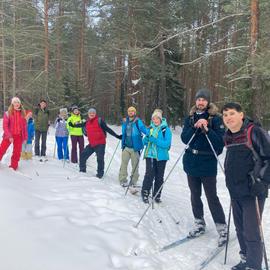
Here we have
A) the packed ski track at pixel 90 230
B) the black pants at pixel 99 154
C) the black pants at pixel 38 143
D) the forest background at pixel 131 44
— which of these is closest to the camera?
the packed ski track at pixel 90 230

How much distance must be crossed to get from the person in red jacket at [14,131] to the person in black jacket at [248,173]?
19.7 ft

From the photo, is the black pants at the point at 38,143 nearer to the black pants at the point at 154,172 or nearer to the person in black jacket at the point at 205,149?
the black pants at the point at 154,172

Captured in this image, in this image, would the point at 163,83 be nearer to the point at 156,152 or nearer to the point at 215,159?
the point at 156,152

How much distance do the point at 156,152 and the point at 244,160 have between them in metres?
3.22

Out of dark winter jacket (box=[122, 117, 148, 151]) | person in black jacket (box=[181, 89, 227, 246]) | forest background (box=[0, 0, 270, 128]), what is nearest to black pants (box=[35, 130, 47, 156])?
dark winter jacket (box=[122, 117, 148, 151])

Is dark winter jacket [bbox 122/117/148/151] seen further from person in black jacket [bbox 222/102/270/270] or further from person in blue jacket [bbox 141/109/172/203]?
person in black jacket [bbox 222/102/270/270]

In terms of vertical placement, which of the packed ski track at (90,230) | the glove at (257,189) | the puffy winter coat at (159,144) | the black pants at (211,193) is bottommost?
the packed ski track at (90,230)

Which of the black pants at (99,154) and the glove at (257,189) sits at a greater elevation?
the glove at (257,189)

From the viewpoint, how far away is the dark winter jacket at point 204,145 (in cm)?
542

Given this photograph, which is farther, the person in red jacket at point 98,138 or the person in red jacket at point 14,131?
the person in red jacket at point 98,138

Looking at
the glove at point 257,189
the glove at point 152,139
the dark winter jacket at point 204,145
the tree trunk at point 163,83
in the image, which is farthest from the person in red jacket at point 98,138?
the tree trunk at point 163,83

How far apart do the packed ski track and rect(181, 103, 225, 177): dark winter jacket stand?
110 centimetres

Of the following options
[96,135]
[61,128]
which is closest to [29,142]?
[61,128]

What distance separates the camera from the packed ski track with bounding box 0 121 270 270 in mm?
4492
